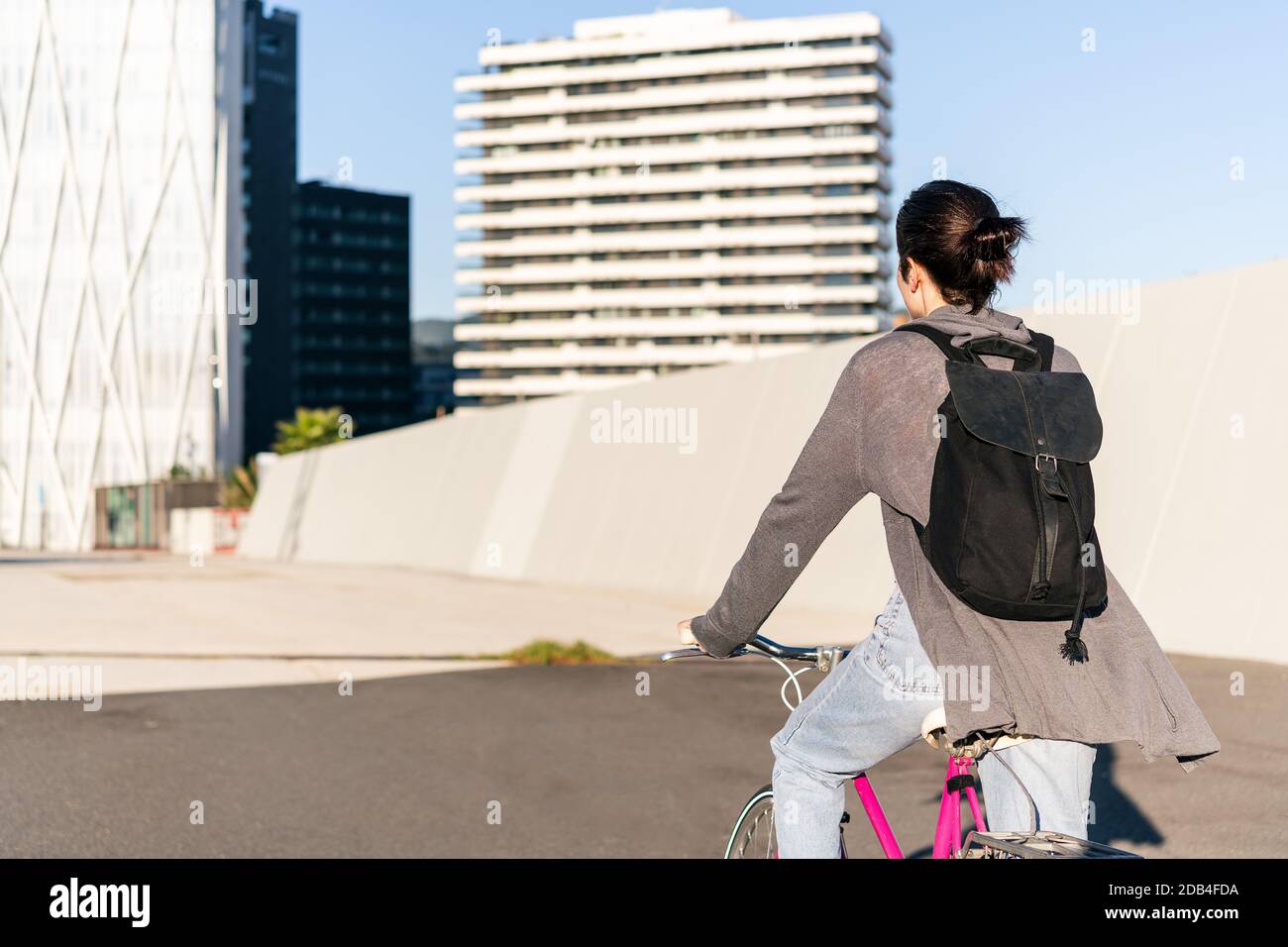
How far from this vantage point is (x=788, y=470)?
1645cm

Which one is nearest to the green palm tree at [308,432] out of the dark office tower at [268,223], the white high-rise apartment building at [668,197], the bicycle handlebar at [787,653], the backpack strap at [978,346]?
the white high-rise apartment building at [668,197]

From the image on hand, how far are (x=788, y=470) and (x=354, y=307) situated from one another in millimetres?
137279

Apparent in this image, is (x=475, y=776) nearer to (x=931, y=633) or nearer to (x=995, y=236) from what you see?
(x=931, y=633)

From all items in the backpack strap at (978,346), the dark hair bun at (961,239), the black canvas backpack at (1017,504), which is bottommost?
the black canvas backpack at (1017,504)

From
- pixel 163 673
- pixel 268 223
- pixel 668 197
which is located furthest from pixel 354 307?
pixel 163 673

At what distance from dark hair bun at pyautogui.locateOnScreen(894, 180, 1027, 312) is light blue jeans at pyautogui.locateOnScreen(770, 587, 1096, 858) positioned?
24.2 inches

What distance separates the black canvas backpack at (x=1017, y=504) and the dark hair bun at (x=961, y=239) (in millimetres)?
288

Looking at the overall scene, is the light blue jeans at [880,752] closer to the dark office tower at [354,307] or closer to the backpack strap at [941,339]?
the backpack strap at [941,339]

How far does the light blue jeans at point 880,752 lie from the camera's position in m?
2.68

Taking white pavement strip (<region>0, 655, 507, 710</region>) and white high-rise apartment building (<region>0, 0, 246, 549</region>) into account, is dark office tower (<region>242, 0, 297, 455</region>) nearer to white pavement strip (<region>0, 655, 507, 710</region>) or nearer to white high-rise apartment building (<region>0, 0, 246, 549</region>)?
white high-rise apartment building (<region>0, 0, 246, 549</region>)

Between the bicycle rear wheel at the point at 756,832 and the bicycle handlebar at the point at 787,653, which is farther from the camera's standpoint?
the bicycle rear wheel at the point at 756,832

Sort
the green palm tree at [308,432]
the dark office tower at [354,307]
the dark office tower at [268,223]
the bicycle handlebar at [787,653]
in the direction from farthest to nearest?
1. the dark office tower at [354,307]
2. the dark office tower at [268,223]
3. the green palm tree at [308,432]
4. the bicycle handlebar at [787,653]

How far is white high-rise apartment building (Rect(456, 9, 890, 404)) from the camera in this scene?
408ft
